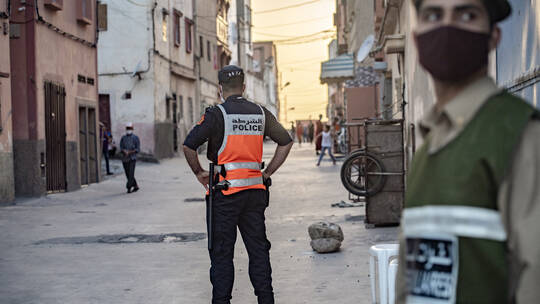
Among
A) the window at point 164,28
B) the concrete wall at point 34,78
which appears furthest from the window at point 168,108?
the concrete wall at point 34,78

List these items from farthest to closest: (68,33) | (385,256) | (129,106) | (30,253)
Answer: (129,106) < (68,33) < (30,253) < (385,256)

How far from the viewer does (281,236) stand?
33.2ft

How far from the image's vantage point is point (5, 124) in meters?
15.5

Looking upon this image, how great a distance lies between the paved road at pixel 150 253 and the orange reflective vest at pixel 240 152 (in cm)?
139

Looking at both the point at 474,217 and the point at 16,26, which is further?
the point at 16,26

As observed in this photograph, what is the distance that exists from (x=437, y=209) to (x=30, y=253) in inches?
312

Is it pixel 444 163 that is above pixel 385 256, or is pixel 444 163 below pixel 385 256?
above

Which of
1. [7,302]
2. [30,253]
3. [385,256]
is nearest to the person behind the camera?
[385,256]

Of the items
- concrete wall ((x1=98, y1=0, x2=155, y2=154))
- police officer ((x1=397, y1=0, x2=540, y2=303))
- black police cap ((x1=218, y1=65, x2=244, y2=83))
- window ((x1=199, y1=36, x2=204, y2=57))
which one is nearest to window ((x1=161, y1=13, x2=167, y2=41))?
concrete wall ((x1=98, y1=0, x2=155, y2=154))

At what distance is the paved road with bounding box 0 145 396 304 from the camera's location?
666 centimetres

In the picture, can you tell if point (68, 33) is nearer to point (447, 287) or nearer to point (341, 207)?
point (341, 207)

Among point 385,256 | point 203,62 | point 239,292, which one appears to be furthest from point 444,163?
point 203,62

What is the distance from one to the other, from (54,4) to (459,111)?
17151 millimetres

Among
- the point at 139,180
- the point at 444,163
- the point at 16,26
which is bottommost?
the point at 139,180
